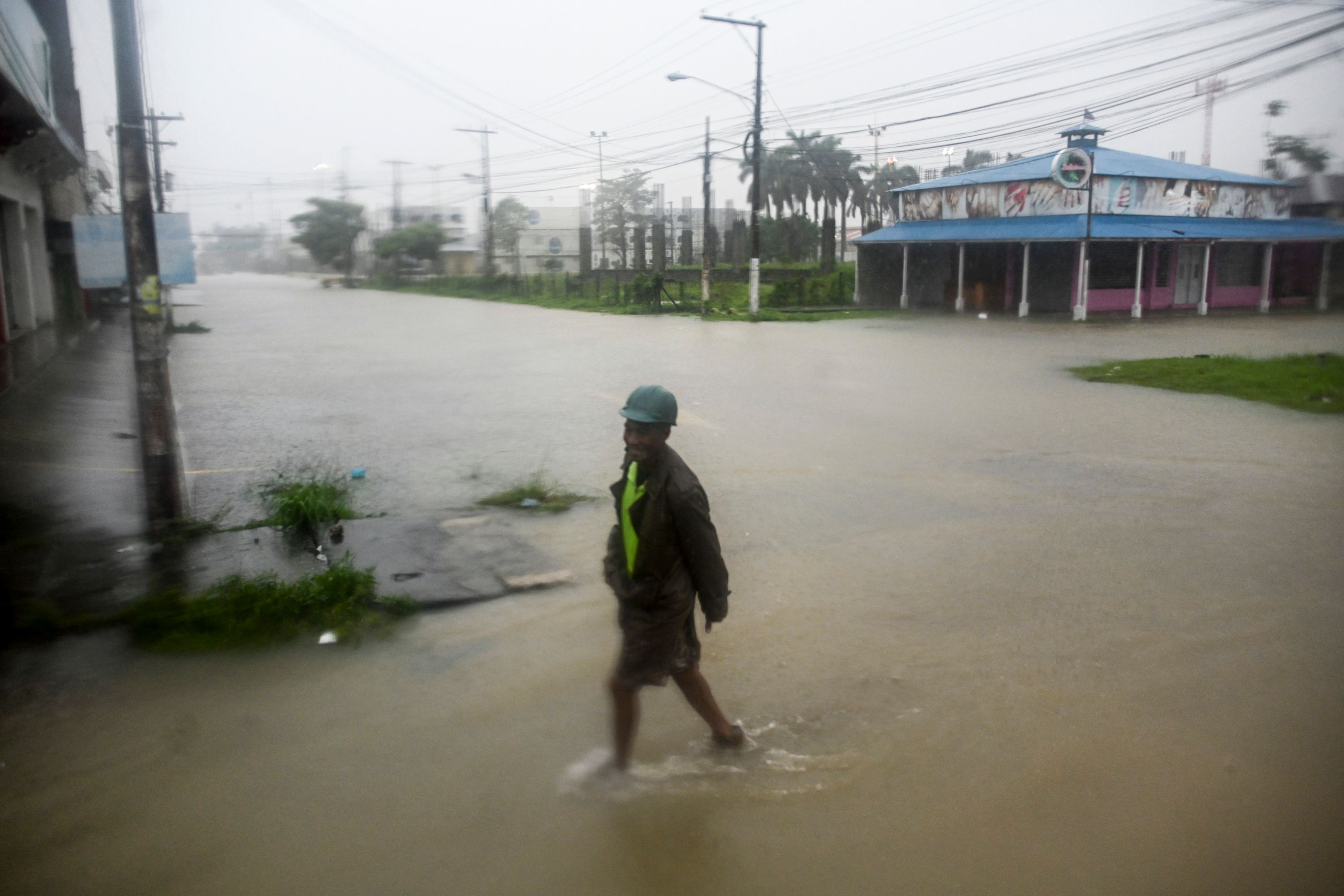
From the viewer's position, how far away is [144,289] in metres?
6.46

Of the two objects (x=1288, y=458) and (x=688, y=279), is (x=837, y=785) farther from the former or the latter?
(x=688, y=279)

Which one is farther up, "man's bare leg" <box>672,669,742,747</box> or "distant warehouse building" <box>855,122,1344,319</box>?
"distant warehouse building" <box>855,122,1344,319</box>

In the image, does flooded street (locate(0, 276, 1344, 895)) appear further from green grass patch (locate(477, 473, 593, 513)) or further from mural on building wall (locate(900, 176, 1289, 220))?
mural on building wall (locate(900, 176, 1289, 220))

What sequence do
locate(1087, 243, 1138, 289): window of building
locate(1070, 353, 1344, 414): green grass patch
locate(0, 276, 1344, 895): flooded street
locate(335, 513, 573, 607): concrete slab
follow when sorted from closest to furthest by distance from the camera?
1. locate(0, 276, 1344, 895): flooded street
2. locate(335, 513, 573, 607): concrete slab
3. locate(1070, 353, 1344, 414): green grass patch
4. locate(1087, 243, 1138, 289): window of building

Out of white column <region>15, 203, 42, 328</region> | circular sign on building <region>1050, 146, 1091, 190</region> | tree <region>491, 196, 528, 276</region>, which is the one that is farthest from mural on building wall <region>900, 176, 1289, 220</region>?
tree <region>491, 196, 528, 276</region>

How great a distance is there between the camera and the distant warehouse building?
3098 cm

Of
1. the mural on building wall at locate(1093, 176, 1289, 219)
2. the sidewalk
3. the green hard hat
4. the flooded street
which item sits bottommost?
the flooded street

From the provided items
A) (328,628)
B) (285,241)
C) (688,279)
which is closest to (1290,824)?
(328,628)

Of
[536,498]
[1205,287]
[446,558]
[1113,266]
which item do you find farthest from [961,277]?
[446,558]

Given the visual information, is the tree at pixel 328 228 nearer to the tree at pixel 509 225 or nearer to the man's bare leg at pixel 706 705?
the man's bare leg at pixel 706 705

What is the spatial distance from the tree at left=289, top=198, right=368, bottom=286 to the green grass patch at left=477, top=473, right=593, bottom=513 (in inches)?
589

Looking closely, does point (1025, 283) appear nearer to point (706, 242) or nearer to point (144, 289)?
point (706, 242)

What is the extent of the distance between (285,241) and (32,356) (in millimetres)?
6736

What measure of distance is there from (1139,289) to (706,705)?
30.5 m
